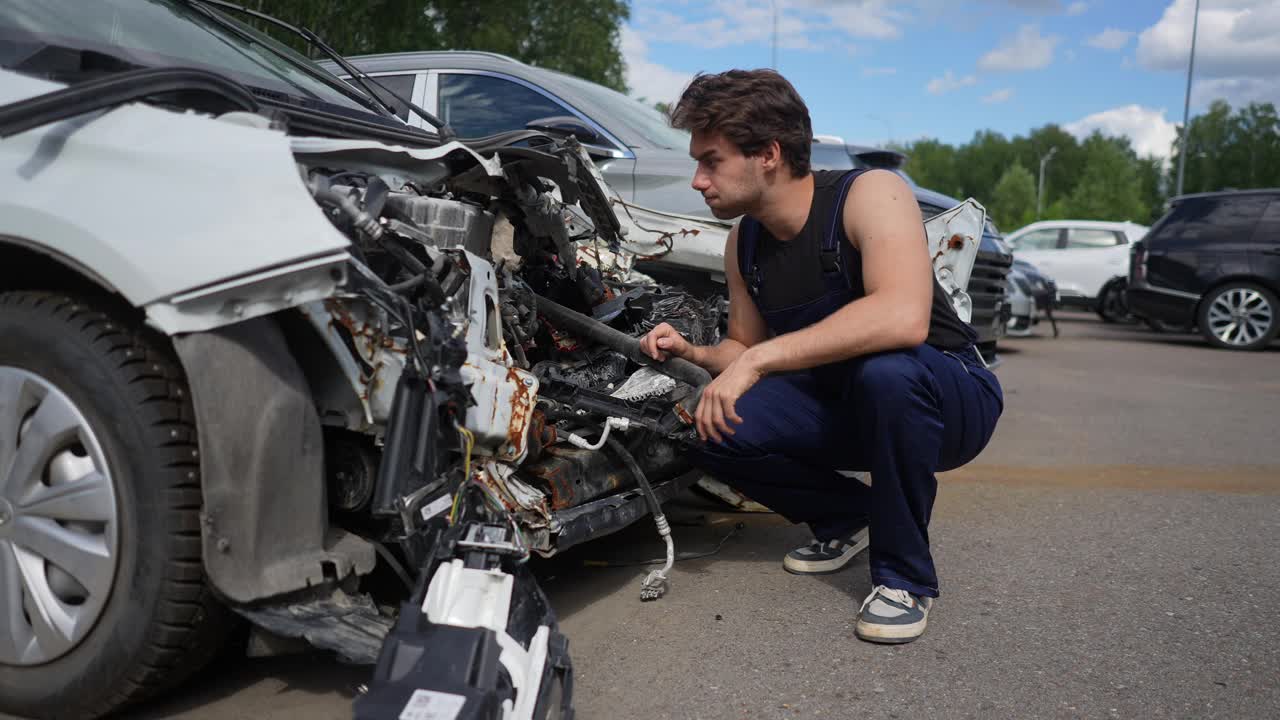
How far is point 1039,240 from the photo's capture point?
55.2 feet

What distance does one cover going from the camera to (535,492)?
2.46 m

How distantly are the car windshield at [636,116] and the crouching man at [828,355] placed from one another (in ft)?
8.96

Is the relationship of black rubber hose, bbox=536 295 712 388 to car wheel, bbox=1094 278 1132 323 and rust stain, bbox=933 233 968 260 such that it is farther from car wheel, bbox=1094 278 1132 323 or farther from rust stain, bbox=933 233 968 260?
car wheel, bbox=1094 278 1132 323

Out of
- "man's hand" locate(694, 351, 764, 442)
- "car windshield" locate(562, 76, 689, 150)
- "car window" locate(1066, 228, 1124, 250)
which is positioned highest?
"car windshield" locate(562, 76, 689, 150)

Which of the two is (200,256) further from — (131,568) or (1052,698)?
(1052,698)

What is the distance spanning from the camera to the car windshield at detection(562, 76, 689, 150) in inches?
231

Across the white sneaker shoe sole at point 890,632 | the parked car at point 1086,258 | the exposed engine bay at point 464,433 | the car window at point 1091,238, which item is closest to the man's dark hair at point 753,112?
the exposed engine bay at point 464,433

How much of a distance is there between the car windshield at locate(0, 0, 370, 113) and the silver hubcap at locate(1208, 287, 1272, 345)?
11285mm

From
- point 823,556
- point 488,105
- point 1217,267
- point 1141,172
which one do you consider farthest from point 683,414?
point 1141,172

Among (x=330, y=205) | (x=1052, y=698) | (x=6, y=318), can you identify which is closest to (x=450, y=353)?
(x=330, y=205)

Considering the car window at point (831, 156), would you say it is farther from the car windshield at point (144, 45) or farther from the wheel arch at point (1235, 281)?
the wheel arch at point (1235, 281)

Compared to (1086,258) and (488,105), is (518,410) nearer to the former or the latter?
(488,105)

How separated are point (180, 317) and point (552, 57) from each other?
20237 mm

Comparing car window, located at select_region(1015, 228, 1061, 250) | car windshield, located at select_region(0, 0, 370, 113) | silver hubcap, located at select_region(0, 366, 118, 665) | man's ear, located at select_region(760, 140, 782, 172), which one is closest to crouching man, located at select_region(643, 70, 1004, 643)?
man's ear, located at select_region(760, 140, 782, 172)
